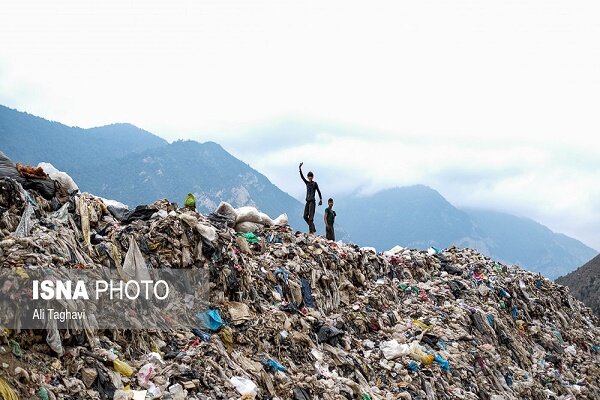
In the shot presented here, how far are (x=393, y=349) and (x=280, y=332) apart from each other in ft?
8.23

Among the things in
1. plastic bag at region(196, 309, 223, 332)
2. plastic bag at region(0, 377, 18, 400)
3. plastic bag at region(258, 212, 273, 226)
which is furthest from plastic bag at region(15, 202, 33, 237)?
plastic bag at region(258, 212, 273, 226)

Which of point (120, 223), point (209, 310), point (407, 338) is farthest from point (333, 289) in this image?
point (120, 223)

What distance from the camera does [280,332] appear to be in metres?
7.29

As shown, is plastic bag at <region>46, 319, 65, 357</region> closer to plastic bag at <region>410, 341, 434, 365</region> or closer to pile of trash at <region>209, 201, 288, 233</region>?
pile of trash at <region>209, 201, 288, 233</region>

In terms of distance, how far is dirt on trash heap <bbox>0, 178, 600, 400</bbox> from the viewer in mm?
5262

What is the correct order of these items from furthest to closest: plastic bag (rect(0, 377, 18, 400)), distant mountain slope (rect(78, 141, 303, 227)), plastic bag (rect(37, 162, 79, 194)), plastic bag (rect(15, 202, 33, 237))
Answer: distant mountain slope (rect(78, 141, 303, 227)), plastic bag (rect(37, 162, 79, 194)), plastic bag (rect(15, 202, 33, 237)), plastic bag (rect(0, 377, 18, 400))

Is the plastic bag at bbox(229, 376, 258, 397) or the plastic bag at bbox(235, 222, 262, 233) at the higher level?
the plastic bag at bbox(235, 222, 262, 233)

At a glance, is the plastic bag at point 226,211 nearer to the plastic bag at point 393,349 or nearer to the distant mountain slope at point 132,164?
the plastic bag at point 393,349

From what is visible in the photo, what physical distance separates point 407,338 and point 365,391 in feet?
8.56

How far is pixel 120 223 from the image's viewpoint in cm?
800

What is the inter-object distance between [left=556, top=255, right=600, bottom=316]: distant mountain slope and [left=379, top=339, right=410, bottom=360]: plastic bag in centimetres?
2828

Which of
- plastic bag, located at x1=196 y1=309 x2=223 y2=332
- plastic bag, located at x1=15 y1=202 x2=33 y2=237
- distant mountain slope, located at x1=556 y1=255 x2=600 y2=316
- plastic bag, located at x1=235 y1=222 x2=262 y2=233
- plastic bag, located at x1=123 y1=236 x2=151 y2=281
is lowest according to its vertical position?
distant mountain slope, located at x1=556 y1=255 x2=600 y2=316

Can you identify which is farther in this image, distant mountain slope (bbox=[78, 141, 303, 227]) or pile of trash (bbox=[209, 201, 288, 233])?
distant mountain slope (bbox=[78, 141, 303, 227])

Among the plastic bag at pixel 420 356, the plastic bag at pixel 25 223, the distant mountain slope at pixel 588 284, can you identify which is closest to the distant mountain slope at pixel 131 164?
the distant mountain slope at pixel 588 284
